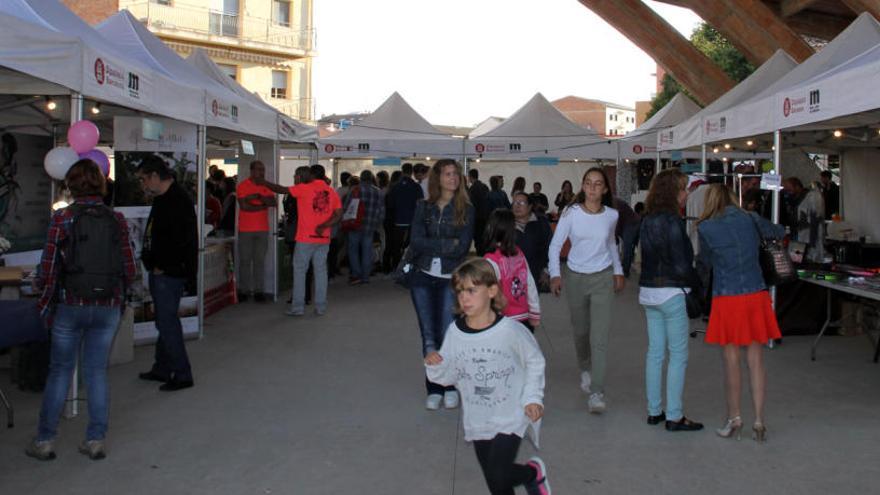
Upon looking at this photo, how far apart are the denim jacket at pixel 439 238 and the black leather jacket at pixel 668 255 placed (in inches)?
50.3

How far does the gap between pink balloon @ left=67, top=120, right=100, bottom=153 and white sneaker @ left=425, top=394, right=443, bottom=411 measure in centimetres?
305

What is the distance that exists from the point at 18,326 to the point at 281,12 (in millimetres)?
39067

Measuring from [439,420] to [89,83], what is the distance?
3460 mm

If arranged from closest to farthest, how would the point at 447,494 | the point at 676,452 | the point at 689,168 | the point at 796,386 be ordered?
1. the point at 447,494
2. the point at 676,452
3. the point at 796,386
4. the point at 689,168

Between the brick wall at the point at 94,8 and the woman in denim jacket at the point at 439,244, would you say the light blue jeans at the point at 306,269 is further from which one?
the brick wall at the point at 94,8

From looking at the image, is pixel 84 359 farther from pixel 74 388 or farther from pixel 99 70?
pixel 99 70

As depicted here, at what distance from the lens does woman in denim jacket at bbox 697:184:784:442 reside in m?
5.40

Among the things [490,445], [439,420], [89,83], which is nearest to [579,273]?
[439,420]

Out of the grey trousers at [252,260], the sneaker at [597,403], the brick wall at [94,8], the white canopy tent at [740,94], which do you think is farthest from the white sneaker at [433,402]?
the brick wall at [94,8]

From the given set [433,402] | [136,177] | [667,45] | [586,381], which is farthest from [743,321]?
[667,45]

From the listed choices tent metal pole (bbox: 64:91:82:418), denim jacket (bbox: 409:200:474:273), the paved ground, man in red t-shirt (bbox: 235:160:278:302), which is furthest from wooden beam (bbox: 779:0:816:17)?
tent metal pole (bbox: 64:91:82:418)

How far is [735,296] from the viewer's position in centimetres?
543

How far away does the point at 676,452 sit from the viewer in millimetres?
5180

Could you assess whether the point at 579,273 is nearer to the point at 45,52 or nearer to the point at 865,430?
the point at 865,430
